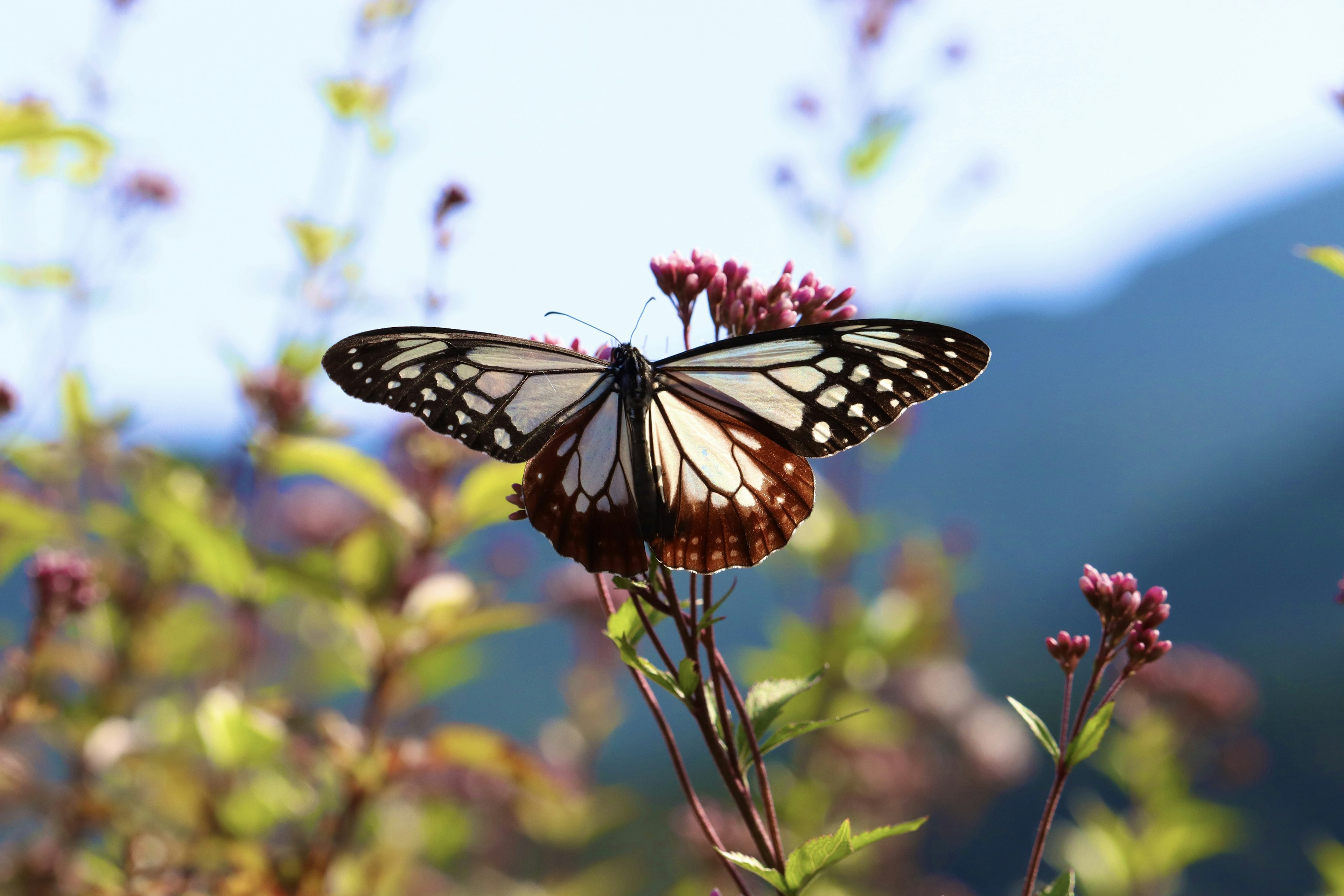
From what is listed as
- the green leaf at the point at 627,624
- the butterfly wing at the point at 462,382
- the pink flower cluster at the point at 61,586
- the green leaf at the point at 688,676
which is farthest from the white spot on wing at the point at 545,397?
the pink flower cluster at the point at 61,586

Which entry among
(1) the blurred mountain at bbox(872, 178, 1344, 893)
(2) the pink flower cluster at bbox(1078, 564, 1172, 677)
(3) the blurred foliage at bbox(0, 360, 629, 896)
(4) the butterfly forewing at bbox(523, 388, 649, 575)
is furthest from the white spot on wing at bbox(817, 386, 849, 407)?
(1) the blurred mountain at bbox(872, 178, 1344, 893)

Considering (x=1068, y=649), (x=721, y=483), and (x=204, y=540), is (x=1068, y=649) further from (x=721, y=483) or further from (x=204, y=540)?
(x=204, y=540)

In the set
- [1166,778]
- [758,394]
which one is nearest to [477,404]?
[758,394]

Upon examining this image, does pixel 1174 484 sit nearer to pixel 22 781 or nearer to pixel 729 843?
pixel 729 843

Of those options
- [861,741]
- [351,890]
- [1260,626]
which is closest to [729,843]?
[861,741]

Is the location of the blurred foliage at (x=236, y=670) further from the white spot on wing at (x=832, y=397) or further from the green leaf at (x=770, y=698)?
the green leaf at (x=770, y=698)

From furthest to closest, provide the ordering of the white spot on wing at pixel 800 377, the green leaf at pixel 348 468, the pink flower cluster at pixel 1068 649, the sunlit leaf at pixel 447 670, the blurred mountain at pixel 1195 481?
the blurred mountain at pixel 1195 481 → the sunlit leaf at pixel 447 670 → the green leaf at pixel 348 468 → the white spot on wing at pixel 800 377 → the pink flower cluster at pixel 1068 649
